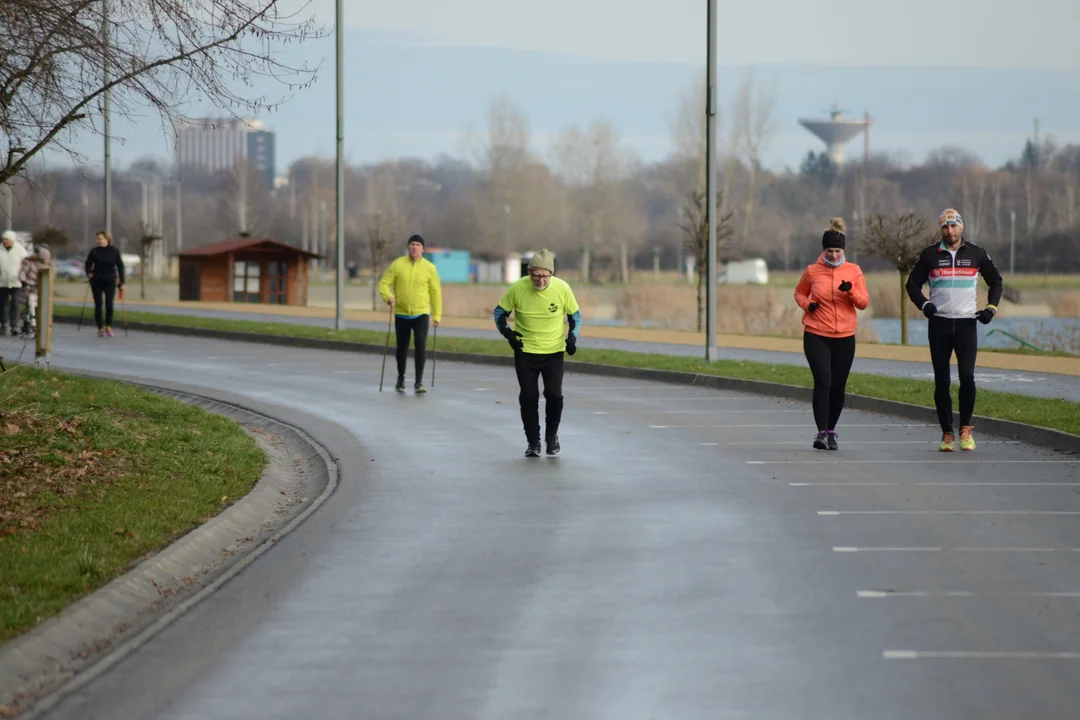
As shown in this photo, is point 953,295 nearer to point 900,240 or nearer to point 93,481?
point 93,481

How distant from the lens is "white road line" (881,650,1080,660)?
21.5 ft

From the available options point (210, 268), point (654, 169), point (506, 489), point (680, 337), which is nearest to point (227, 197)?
point (654, 169)

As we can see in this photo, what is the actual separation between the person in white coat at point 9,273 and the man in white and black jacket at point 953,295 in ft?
60.6

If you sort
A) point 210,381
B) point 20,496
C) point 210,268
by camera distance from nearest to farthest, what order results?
point 20,496, point 210,381, point 210,268

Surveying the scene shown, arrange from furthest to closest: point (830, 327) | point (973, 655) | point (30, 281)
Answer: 1. point (30, 281)
2. point (830, 327)
3. point (973, 655)

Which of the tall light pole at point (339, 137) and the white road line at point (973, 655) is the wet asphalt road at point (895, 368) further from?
the white road line at point (973, 655)

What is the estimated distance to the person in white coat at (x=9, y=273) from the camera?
2769 cm

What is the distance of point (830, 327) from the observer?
555 inches

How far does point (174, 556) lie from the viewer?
8.64 metres

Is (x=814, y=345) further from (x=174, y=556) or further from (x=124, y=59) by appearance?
(x=174, y=556)

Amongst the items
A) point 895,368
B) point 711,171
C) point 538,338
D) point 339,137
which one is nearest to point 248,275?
point 339,137

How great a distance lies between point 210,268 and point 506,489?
48.2 meters

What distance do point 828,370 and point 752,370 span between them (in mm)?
8135

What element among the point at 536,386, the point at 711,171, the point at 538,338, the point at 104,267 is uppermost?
the point at 711,171
